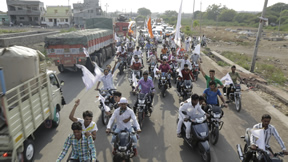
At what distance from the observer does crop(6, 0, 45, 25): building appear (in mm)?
55872

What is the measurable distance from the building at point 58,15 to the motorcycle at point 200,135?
213 ft

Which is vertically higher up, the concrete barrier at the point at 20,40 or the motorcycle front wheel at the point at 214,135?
the concrete barrier at the point at 20,40

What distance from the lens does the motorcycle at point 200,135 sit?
4.77m

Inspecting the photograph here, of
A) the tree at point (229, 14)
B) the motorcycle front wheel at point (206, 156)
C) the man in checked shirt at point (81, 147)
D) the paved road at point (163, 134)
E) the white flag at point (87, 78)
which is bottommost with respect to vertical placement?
the paved road at point (163, 134)

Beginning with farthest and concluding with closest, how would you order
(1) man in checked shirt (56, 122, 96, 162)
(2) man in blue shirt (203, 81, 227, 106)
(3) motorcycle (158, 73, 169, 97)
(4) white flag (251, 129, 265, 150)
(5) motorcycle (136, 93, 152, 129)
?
(3) motorcycle (158, 73, 169, 97), (5) motorcycle (136, 93, 152, 129), (2) man in blue shirt (203, 81, 227, 106), (4) white flag (251, 129, 265, 150), (1) man in checked shirt (56, 122, 96, 162)

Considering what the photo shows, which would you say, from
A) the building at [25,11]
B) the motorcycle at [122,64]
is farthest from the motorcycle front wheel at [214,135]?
the building at [25,11]

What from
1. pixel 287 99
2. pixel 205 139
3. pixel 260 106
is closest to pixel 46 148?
pixel 205 139

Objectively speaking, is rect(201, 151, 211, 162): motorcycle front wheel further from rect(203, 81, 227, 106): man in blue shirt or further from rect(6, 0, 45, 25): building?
rect(6, 0, 45, 25): building

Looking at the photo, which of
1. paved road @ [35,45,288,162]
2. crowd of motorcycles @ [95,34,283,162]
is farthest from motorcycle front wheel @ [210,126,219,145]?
paved road @ [35,45,288,162]

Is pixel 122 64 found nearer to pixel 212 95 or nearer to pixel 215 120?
pixel 212 95

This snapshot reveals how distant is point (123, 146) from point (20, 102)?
2190 millimetres

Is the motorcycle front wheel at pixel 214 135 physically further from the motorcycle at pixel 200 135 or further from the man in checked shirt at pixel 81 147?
the man in checked shirt at pixel 81 147

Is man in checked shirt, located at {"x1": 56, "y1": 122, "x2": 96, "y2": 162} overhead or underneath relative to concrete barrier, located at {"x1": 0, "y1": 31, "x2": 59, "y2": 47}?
underneath

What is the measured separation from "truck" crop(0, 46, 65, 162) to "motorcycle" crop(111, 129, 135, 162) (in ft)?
6.10
